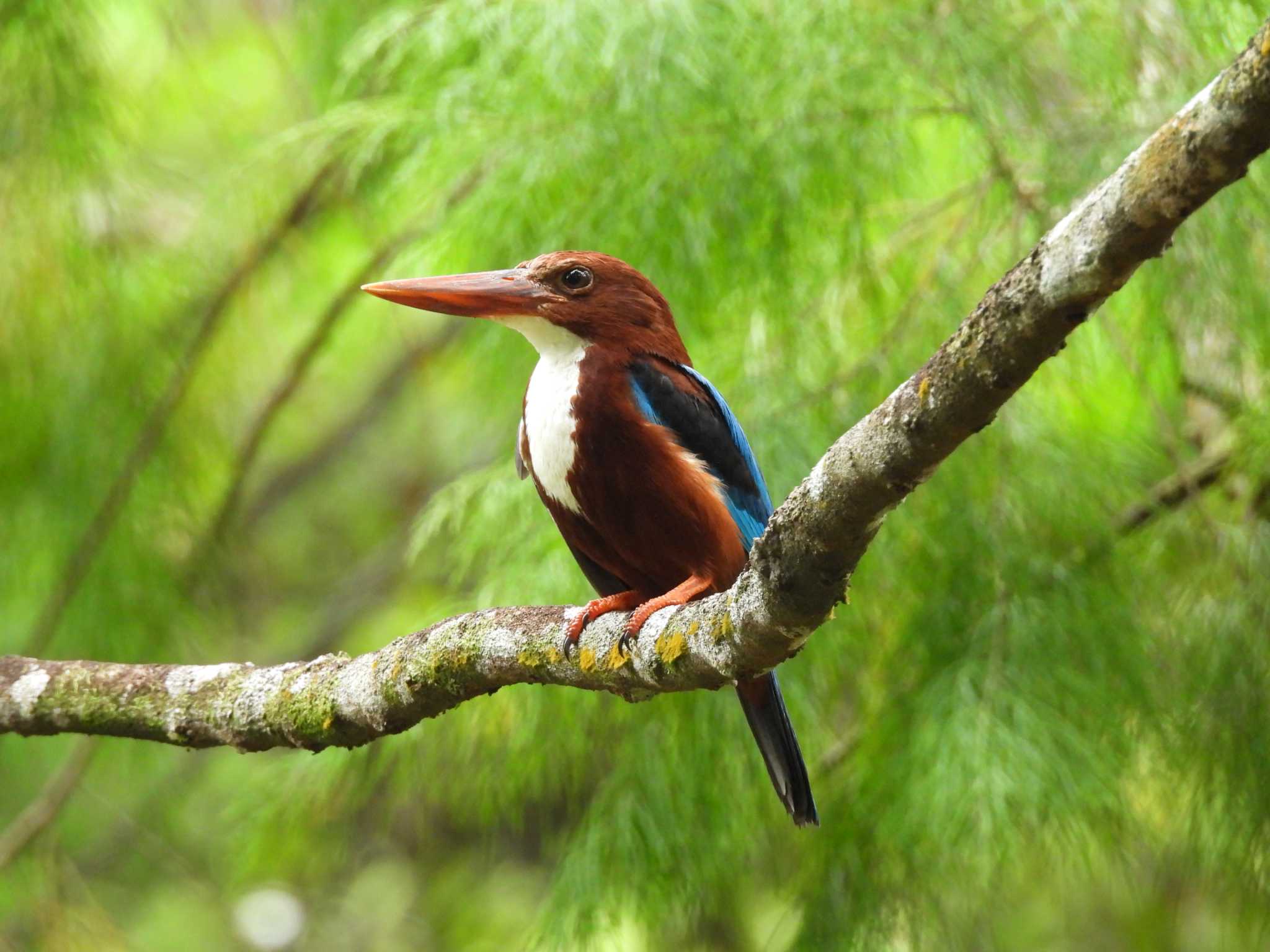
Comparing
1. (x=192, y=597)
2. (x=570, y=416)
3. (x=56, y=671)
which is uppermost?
(x=570, y=416)

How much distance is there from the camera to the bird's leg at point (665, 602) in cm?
187

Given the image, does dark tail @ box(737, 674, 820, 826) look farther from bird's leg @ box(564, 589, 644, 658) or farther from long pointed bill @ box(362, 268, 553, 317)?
long pointed bill @ box(362, 268, 553, 317)

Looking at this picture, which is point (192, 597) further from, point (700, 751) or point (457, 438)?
point (700, 751)

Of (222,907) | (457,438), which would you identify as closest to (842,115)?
(457,438)

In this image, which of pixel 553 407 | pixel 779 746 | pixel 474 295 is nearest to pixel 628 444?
pixel 553 407

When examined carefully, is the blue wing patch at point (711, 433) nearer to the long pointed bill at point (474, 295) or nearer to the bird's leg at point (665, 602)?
the bird's leg at point (665, 602)

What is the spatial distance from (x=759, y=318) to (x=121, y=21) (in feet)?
8.11

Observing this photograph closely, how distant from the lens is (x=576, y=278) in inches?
92.0

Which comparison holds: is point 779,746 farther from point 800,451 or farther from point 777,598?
point 777,598

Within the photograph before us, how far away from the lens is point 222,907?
200 inches

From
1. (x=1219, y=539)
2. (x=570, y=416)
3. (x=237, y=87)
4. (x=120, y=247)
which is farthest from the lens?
(x=237, y=87)

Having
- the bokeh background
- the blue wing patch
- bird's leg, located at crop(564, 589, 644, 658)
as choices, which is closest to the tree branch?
bird's leg, located at crop(564, 589, 644, 658)

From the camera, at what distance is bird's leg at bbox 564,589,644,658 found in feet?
6.35

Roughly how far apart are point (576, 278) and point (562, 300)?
6cm
